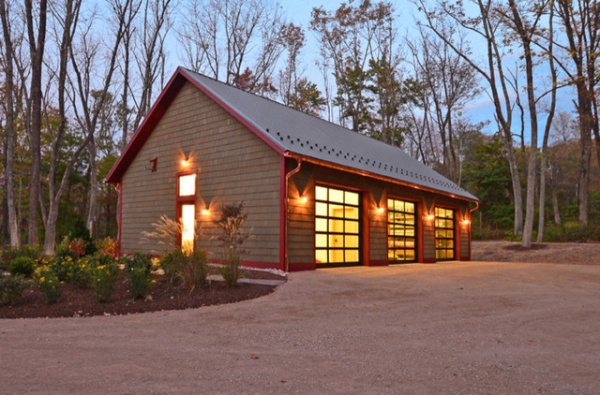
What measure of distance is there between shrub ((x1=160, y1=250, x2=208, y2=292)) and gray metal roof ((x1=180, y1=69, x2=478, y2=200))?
3254mm

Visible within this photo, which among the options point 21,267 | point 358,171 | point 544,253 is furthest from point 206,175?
point 544,253

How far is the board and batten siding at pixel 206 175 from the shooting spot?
33.8 feet

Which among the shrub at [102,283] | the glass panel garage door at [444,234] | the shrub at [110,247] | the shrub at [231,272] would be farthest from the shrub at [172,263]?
the glass panel garage door at [444,234]

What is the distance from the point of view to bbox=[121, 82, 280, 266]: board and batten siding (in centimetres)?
1029

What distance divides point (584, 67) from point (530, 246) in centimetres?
750

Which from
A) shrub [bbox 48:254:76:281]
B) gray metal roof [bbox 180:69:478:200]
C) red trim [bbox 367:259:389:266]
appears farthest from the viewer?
red trim [bbox 367:259:389:266]

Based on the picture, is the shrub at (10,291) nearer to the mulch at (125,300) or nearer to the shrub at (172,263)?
the mulch at (125,300)

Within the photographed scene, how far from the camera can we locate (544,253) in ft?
57.2

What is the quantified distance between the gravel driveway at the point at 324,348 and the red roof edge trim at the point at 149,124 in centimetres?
800

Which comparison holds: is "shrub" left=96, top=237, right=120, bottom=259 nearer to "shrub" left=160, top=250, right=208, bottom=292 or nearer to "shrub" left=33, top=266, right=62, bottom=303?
"shrub" left=160, top=250, right=208, bottom=292

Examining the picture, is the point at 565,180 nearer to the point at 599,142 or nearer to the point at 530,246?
the point at 599,142

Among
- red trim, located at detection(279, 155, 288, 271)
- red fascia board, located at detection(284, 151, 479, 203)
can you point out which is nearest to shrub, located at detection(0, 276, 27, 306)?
red trim, located at detection(279, 155, 288, 271)

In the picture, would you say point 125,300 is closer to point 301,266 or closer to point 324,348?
point 324,348

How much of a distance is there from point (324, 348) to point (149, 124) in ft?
36.8
